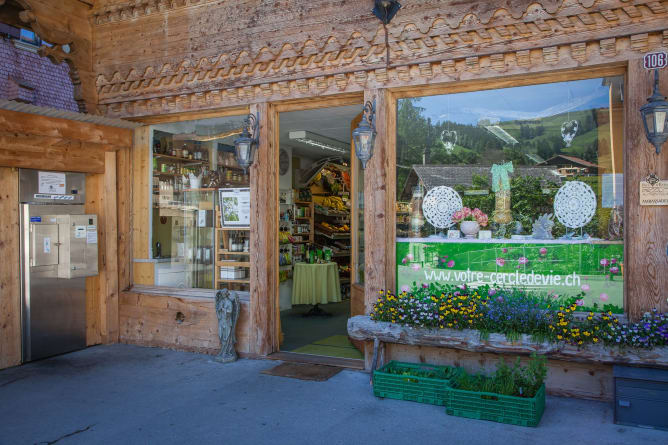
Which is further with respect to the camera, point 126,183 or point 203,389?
point 126,183

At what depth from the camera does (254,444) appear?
13.8ft

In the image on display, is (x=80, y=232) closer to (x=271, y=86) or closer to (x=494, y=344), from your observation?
(x=271, y=86)

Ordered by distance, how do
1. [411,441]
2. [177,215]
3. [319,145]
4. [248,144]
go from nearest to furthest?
[411,441]
[248,144]
[177,215]
[319,145]

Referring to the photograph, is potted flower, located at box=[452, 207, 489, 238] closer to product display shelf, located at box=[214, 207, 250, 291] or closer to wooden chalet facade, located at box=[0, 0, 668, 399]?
wooden chalet facade, located at box=[0, 0, 668, 399]

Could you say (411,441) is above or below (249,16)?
below

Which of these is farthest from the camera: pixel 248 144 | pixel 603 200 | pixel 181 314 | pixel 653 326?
pixel 181 314

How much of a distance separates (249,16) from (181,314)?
405cm

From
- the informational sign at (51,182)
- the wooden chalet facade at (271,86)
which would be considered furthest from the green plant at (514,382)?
the informational sign at (51,182)

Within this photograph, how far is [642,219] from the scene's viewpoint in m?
4.91

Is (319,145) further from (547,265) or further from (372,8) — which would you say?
(547,265)

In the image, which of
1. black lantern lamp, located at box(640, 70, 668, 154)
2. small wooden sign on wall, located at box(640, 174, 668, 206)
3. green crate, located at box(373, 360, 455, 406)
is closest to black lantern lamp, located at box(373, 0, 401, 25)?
black lantern lamp, located at box(640, 70, 668, 154)

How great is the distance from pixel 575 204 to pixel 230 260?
441cm

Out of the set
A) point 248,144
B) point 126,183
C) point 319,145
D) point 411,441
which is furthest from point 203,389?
point 319,145

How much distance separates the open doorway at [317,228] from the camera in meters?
7.58
